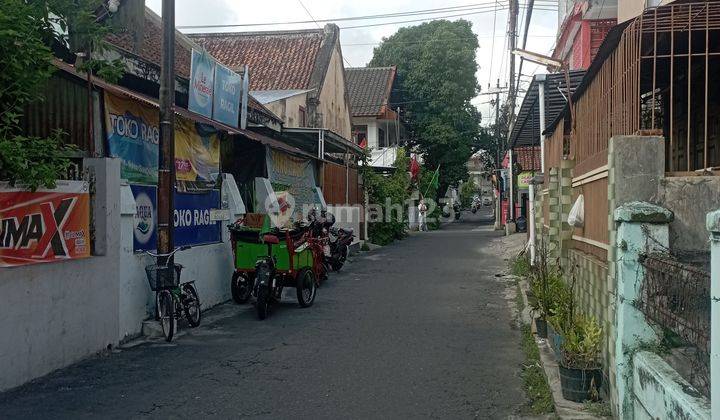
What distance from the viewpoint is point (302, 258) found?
1176 cm

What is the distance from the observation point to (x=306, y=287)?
11.7 metres

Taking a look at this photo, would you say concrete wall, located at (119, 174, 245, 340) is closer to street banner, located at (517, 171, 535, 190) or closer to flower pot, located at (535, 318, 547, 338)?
flower pot, located at (535, 318, 547, 338)

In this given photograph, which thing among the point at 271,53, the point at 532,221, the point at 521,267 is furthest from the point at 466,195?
the point at 532,221

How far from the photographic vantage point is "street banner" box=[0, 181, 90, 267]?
21.2 ft

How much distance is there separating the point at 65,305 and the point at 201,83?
5.25 meters

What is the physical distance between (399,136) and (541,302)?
29853 millimetres

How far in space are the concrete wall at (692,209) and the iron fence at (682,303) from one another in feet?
0.69

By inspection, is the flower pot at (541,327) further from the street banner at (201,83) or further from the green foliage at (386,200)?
the green foliage at (386,200)

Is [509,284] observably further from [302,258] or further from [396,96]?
[396,96]

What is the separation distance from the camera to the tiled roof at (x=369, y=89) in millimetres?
35625

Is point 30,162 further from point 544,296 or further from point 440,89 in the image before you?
point 440,89

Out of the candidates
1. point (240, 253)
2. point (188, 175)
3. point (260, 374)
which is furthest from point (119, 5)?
point (260, 374)

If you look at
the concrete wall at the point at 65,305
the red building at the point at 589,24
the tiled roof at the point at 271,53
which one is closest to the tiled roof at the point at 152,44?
the concrete wall at the point at 65,305

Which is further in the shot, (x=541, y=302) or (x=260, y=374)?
(x=541, y=302)
